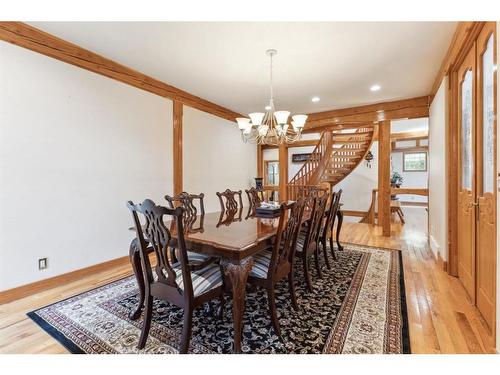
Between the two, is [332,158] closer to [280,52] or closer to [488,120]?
[280,52]

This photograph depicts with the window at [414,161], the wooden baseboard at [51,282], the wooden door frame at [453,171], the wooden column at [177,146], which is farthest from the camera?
the window at [414,161]

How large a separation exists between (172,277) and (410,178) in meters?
10.5

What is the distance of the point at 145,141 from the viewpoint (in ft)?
11.4

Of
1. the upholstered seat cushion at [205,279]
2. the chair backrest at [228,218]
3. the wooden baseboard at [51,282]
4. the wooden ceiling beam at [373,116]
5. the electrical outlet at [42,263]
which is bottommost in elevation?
the wooden baseboard at [51,282]

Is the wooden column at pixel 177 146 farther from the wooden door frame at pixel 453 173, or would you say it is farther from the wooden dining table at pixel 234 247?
the wooden door frame at pixel 453 173

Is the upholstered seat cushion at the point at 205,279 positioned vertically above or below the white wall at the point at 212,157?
below

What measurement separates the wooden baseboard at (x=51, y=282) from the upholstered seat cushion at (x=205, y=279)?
1.72m

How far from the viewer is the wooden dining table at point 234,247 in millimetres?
A: 1501

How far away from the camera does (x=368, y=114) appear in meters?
4.69

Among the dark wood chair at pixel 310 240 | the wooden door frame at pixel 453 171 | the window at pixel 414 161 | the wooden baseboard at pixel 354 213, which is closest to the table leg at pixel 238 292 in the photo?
the dark wood chair at pixel 310 240

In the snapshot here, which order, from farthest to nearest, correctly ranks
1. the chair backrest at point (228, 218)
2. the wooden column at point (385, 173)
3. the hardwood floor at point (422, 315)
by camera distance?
the wooden column at point (385, 173), the chair backrest at point (228, 218), the hardwood floor at point (422, 315)

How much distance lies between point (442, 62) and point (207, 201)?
404 cm

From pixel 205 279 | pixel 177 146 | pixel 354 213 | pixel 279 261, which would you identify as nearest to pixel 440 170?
pixel 279 261
